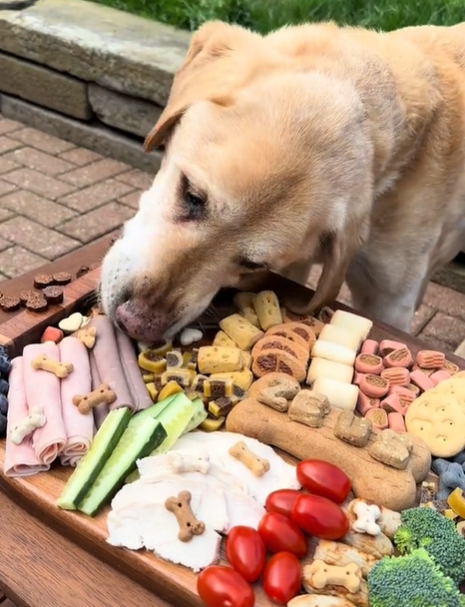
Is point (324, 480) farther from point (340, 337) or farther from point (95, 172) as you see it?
point (95, 172)

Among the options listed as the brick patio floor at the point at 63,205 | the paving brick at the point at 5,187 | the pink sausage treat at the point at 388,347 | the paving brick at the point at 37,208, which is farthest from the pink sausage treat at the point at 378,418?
the paving brick at the point at 5,187

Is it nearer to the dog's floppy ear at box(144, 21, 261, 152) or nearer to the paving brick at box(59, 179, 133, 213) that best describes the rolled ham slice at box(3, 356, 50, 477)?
the dog's floppy ear at box(144, 21, 261, 152)

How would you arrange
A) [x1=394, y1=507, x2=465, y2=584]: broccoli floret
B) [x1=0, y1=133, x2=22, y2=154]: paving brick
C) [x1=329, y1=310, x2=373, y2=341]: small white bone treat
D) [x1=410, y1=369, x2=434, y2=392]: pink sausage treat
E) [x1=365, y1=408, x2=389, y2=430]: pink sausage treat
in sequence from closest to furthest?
1. [x1=394, y1=507, x2=465, y2=584]: broccoli floret
2. [x1=365, y1=408, x2=389, y2=430]: pink sausage treat
3. [x1=410, y1=369, x2=434, y2=392]: pink sausage treat
4. [x1=329, y1=310, x2=373, y2=341]: small white bone treat
5. [x1=0, y1=133, x2=22, y2=154]: paving brick

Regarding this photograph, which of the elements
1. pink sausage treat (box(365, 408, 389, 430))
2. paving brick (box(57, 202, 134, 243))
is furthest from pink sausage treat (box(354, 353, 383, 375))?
paving brick (box(57, 202, 134, 243))

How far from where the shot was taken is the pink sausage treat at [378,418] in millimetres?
1644

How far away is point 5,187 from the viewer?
428cm

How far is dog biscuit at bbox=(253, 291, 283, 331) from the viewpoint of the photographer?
6.18 ft

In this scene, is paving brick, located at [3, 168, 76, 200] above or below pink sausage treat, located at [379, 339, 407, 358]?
below

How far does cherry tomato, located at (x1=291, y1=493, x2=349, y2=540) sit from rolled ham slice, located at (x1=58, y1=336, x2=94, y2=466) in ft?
1.47

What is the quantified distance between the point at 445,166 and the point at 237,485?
135 cm

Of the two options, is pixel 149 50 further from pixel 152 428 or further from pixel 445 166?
pixel 152 428

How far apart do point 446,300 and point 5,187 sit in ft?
8.66

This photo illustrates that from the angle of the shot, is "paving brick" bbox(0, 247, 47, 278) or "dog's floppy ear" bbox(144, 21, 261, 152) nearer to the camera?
"dog's floppy ear" bbox(144, 21, 261, 152)

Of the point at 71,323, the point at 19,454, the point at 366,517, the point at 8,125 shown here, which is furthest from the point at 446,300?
the point at 8,125
